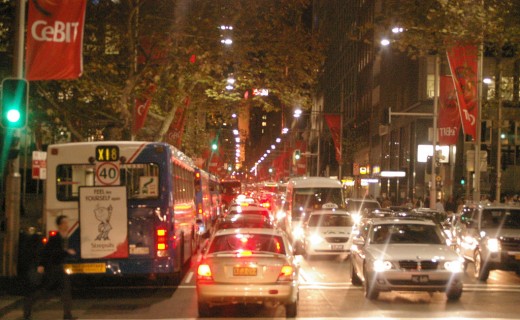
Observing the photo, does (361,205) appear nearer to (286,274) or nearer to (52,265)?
(286,274)

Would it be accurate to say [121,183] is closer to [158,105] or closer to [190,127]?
[158,105]

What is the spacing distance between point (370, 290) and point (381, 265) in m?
0.62

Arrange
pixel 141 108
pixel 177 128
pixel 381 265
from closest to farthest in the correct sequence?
pixel 381 265 < pixel 141 108 < pixel 177 128

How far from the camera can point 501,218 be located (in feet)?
65.4

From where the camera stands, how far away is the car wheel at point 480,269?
62.7ft

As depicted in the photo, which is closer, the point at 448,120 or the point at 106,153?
the point at 106,153

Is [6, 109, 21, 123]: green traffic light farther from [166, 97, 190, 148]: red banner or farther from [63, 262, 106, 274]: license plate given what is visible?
[166, 97, 190, 148]: red banner

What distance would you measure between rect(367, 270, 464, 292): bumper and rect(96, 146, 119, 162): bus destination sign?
235 inches

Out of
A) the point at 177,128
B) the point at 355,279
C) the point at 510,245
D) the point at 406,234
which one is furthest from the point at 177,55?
the point at 510,245

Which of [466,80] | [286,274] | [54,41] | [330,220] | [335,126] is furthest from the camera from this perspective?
[335,126]

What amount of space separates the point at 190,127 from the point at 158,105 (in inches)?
543

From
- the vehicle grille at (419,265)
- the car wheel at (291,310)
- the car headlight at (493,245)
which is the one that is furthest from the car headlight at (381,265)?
the car headlight at (493,245)

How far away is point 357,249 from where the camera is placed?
55.1 ft

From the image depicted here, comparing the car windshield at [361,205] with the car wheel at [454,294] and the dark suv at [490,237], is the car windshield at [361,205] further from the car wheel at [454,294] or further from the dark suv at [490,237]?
the car wheel at [454,294]
